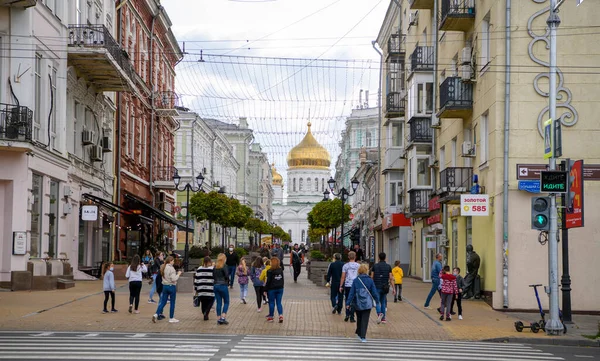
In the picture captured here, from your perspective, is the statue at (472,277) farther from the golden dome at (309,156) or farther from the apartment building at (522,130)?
the golden dome at (309,156)

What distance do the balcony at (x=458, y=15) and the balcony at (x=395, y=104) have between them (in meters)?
16.2

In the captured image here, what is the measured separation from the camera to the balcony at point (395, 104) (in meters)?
47.4

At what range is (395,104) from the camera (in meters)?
47.7

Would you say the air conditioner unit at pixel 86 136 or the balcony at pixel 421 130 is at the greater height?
the balcony at pixel 421 130

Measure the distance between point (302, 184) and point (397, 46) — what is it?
13729 centimetres

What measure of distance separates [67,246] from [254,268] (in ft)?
31.6

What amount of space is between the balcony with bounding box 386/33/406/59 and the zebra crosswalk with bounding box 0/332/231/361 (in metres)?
30.9

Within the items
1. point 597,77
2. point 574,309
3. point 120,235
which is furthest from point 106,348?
point 120,235

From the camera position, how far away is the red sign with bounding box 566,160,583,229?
68.1 feet

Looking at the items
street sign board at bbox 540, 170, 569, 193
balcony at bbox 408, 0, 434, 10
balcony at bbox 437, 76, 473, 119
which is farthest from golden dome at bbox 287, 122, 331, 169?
street sign board at bbox 540, 170, 569, 193

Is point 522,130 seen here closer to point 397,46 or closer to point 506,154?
point 506,154

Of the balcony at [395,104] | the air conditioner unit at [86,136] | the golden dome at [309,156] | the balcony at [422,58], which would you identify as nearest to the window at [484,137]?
the balcony at [422,58]

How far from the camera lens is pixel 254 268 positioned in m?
26.8

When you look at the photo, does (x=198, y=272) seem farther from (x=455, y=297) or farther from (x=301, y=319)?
(x=455, y=297)
